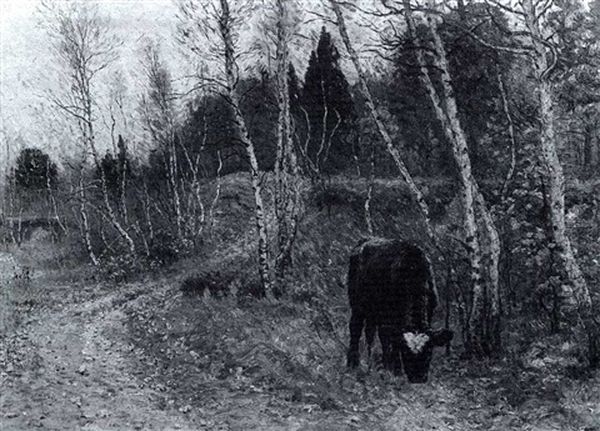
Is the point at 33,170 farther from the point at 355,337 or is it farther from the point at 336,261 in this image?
the point at 355,337

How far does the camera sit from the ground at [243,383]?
756cm

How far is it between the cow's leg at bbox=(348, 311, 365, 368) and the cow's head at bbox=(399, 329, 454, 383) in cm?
113

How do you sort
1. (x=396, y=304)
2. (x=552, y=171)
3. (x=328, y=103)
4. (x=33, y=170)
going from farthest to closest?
(x=33, y=170), (x=328, y=103), (x=396, y=304), (x=552, y=171)

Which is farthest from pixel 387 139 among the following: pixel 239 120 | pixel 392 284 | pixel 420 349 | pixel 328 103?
pixel 328 103

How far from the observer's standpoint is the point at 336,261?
772 inches

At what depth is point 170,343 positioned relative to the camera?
1105cm

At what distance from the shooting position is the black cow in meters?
9.03

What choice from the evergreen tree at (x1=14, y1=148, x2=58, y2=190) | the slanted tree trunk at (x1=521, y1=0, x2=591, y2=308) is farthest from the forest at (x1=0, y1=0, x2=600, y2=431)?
the evergreen tree at (x1=14, y1=148, x2=58, y2=190)

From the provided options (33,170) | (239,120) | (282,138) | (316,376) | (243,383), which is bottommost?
(316,376)

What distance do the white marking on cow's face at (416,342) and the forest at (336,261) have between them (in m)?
0.64

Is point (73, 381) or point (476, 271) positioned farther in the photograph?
point (476, 271)

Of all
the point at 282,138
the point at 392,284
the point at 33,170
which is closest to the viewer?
the point at 392,284

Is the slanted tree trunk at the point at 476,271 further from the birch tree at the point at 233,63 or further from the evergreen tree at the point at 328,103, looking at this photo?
the evergreen tree at the point at 328,103

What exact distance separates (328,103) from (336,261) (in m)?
11.8
